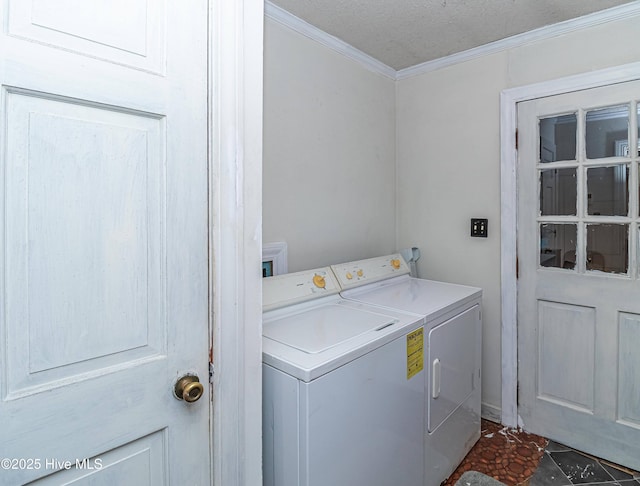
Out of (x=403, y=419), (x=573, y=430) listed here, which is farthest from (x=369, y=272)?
(x=573, y=430)

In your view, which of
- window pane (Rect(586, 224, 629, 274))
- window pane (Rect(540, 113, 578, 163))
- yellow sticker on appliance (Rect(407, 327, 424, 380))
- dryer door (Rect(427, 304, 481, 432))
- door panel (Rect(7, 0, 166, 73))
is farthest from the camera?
window pane (Rect(540, 113, 578, 163))

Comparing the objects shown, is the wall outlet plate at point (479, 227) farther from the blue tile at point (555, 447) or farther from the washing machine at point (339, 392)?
the blue tile at point (555, 447)

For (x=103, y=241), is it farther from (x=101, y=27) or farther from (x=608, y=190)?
(x=608, y=190)

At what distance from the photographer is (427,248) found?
2609 millimetres

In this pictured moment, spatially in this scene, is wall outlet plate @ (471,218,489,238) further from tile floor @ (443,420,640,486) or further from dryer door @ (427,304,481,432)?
tile floor @ (443,420,640,486)

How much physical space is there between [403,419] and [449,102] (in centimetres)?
199

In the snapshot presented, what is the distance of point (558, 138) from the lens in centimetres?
209

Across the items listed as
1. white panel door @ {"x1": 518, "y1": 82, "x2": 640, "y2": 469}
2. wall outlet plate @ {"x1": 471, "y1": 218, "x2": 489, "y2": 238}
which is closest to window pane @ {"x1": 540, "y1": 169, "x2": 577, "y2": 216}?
white panel door @ {"x1": 518, "y1": 82, "x2": 640, "y2": 469}

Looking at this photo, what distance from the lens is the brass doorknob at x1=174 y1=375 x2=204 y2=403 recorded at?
91 cm

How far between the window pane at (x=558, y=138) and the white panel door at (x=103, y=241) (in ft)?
6.55

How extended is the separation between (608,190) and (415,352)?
141cm

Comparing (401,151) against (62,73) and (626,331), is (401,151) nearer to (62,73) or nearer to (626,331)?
(626,331)

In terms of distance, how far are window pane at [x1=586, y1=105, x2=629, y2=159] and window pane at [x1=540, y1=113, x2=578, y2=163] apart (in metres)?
0.07

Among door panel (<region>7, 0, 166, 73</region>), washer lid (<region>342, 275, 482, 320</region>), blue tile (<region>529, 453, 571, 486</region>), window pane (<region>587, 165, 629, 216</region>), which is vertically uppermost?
door panel (<region>7, 0, 166, 73</region>)
